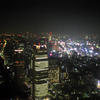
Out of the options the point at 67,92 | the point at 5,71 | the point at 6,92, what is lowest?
the point at 67,92

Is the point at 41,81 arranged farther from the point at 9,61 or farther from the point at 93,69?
the point at 93,69

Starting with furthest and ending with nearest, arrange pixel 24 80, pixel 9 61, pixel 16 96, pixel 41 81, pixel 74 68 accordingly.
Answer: pixel 74 68, pixel 9 61, pixel 24 80, pixel 41 81, pixel 16 96

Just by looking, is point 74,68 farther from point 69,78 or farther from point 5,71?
Answer: point 5,71

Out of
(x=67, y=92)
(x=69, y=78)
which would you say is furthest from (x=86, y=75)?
(x=67, y=92)

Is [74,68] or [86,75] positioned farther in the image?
[74,68]

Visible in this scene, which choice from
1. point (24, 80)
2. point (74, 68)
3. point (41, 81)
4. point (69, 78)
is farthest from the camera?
point (74, 68)

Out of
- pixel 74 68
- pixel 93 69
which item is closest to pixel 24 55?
pixel 74 68

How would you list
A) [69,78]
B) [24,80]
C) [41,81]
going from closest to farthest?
[41,81] → [24,80] → [69,78]

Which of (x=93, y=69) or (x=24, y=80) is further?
(x=93, y=69)

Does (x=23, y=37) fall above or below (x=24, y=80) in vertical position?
above
